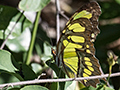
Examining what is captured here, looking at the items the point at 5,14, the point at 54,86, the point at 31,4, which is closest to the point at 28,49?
the point at 5,14

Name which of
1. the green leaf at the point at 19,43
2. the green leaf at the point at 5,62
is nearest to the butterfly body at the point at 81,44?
the green leaf at the point at 5,62

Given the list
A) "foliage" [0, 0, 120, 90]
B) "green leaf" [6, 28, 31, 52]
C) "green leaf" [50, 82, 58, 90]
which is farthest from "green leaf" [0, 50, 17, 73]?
"green leaf" [6, 28, 31, 52]

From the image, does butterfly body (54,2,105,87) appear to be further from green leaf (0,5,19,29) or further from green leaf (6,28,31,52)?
green leaf (6,28,31,52)

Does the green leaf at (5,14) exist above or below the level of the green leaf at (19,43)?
above

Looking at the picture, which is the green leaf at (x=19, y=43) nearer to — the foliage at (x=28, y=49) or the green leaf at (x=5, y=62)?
the foliage at (x=28, y=49)

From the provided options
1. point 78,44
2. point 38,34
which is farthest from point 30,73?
point 38,34

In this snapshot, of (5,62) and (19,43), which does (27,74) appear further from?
(19,43)
